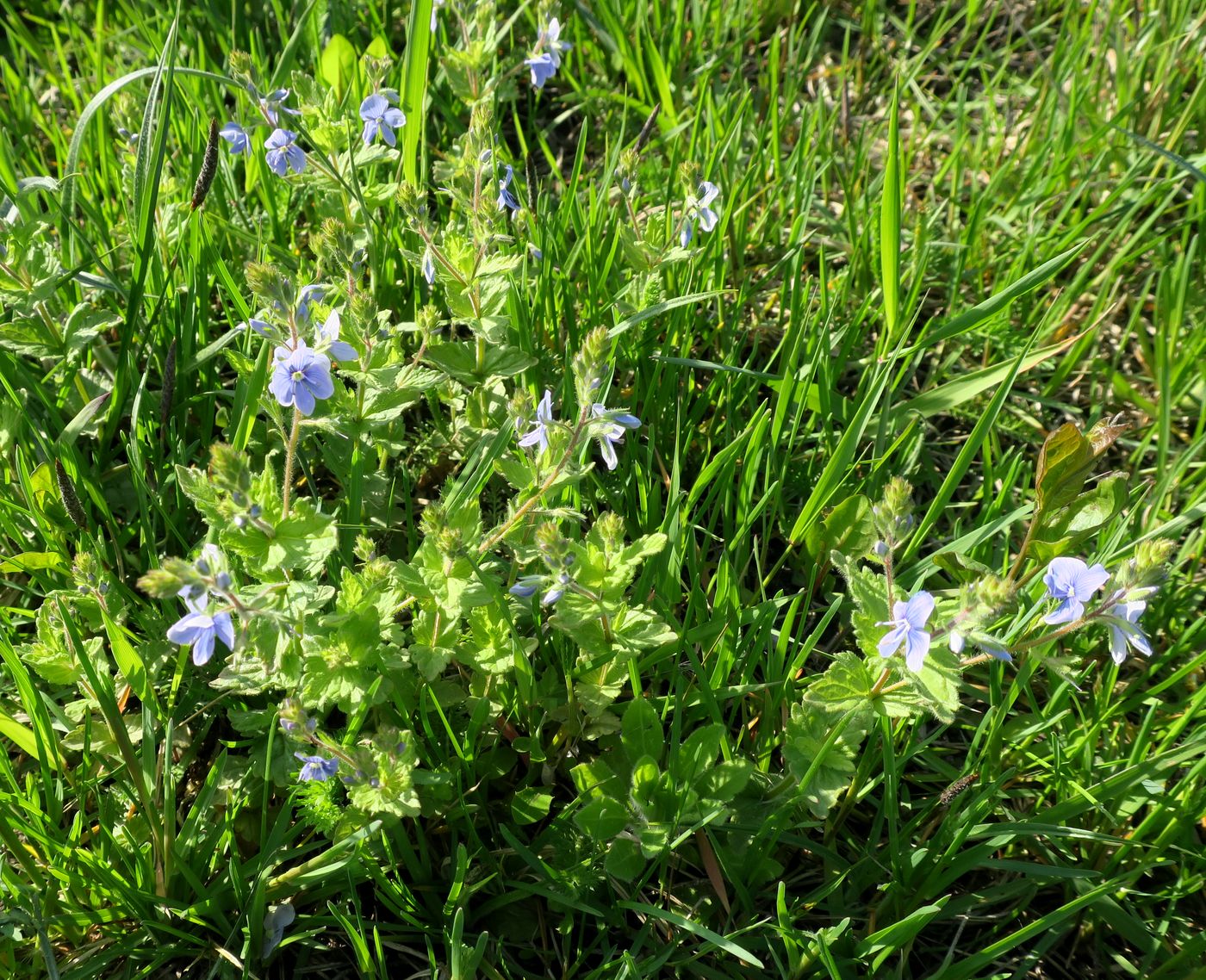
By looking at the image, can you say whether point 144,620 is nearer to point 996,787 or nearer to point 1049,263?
point 996,787

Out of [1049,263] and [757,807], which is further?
[1049,263]

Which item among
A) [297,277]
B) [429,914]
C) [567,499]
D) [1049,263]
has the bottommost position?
[429,914]

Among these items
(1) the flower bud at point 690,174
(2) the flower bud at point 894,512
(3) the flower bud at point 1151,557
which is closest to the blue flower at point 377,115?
(1) the flower bud at point 690,174

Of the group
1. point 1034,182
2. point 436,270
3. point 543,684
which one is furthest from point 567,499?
point 1034,182

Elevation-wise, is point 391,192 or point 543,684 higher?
point 391,192

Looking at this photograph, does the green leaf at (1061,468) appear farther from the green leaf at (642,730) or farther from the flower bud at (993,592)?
the green leaf at (642,730)

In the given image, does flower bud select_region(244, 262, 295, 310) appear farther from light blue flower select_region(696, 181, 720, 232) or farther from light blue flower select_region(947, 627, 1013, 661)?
light blue flower select_region(947, 627, 1013, 661)

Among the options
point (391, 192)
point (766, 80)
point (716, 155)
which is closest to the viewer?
point (391, 192)

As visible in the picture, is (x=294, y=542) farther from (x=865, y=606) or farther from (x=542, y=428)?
(x=865, y=606)
